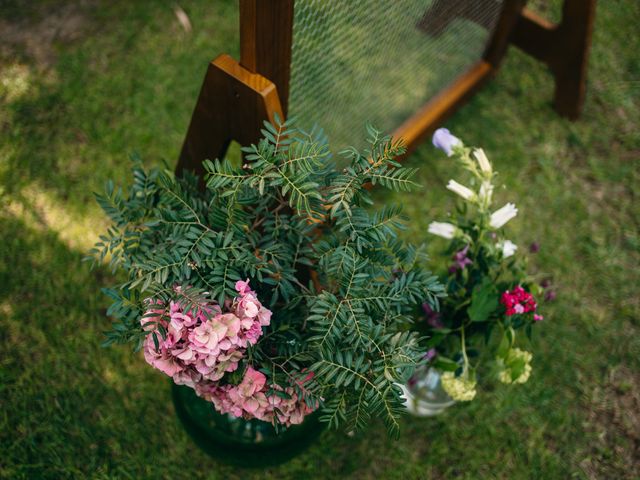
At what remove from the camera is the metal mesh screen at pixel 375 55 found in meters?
1.59

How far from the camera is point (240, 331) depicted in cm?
112

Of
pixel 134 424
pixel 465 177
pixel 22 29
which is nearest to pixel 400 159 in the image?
pixel 465 177

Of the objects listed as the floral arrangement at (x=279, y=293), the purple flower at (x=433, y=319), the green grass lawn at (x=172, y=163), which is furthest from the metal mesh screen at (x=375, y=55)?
the purple flower at (x=433, y=319)

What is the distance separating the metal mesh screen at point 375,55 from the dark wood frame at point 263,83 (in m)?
0.06

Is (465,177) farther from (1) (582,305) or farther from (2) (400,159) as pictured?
(1) (582,305)

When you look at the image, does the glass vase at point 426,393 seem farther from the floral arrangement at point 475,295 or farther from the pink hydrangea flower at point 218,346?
the pink hydrangea flower at point 218,346

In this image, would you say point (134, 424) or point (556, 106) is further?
point (556, 106)

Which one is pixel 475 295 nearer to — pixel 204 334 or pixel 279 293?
pixel 279 293

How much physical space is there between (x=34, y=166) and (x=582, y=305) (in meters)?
2.17

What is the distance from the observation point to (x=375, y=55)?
1.89 m


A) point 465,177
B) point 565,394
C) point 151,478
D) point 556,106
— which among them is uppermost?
point 556,106

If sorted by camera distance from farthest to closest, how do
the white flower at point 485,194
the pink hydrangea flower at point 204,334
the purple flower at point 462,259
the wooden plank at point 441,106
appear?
the wooden plank at point 441,106 → the purple flower at point 462,259 → the white flower at point 485,194 → the pink hydrangea flower at point 204,334

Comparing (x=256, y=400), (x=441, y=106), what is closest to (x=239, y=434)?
(x=256, y=400)

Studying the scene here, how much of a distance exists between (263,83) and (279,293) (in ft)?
1.54
